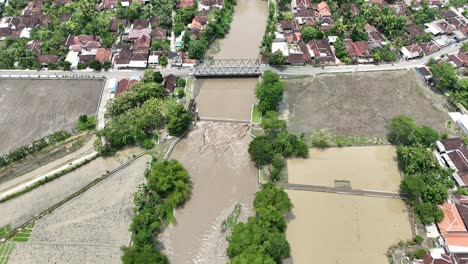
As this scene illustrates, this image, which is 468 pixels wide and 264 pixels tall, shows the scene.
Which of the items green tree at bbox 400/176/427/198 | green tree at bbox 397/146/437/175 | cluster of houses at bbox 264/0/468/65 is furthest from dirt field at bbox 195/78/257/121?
green tree at bbox 400/176/427/198

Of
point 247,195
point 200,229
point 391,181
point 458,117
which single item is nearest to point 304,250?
point 247,195

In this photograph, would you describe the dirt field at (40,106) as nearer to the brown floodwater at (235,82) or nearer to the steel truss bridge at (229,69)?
the steel truss bridge at (229,69)

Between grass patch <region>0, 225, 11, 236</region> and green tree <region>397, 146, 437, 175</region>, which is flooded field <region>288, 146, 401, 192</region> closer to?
green tree <region>397, 146, 437, 175</region>

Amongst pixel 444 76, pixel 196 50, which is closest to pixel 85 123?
pixel 196 50

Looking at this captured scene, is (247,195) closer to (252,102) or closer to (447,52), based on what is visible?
(252,102)

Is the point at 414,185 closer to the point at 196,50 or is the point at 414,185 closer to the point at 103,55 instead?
the point at 196,50
